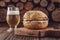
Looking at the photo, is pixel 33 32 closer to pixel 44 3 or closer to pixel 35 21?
pixel 35 21

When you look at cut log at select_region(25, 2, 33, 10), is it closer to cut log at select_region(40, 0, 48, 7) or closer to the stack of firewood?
the stack of firewood

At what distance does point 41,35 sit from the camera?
3.15ft

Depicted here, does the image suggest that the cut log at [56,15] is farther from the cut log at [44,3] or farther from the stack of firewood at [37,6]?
the cut log at [44,3]

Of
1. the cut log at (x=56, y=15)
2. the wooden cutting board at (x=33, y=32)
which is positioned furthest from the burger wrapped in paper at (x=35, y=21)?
the cut log at (x=56, y=15)

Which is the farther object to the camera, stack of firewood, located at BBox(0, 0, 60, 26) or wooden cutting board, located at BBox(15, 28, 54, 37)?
stack of firewood, located at BBox(0, 0, 60, 26)

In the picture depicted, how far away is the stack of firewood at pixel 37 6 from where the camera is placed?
2.19 metres

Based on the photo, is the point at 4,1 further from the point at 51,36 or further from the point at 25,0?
the point at 51,36

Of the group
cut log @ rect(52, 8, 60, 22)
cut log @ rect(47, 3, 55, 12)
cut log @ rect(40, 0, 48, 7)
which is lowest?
cut log @ rect(52, 8, 60, 22)

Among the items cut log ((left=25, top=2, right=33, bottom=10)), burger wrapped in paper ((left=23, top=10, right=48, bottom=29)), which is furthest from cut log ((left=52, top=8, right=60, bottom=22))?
burger wrapped in paper ((left=23, top=10, right=48, bottom=29))

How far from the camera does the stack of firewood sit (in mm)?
2193

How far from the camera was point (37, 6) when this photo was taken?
7.33 ft

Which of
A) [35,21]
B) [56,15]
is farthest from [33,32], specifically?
[56,15]

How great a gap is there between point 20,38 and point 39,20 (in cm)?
18

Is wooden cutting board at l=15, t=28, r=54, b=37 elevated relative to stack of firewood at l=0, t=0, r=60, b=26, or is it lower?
lower
